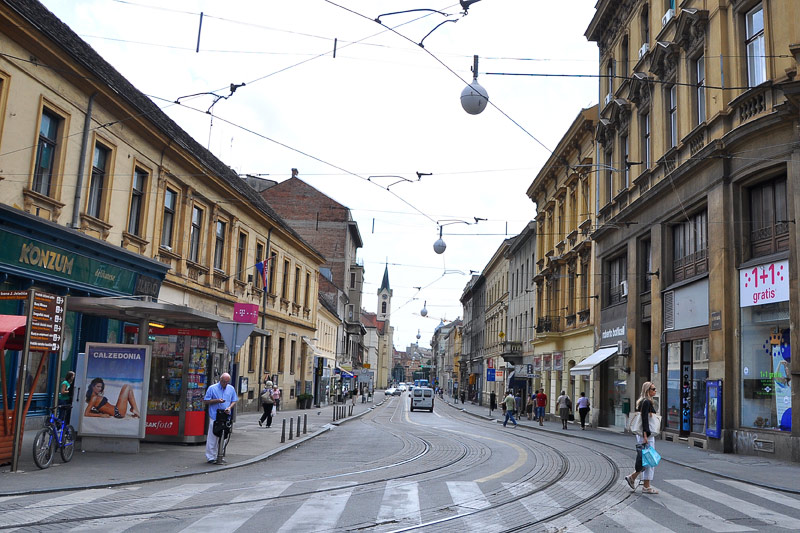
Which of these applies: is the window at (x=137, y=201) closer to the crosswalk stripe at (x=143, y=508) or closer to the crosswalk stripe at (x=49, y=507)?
the crosswalk stripe at (x=143, y=508)

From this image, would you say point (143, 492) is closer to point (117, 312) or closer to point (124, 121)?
point (117, 312)

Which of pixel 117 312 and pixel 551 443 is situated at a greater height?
pixel 117 312

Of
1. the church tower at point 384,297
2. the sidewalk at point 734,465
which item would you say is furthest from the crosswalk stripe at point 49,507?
the church tower at point 384,297

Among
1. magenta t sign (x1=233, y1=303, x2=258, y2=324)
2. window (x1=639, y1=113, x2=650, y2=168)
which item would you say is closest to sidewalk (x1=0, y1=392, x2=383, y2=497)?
magenta t sign (x1=233, y1=303, x2=258, y2=324)

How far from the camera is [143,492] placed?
10.3 meters

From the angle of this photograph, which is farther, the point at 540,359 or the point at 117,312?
the point at 540,359

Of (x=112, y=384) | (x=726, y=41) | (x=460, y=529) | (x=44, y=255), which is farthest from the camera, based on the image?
(x=726, y=41)

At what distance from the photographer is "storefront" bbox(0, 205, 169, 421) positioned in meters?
15.6

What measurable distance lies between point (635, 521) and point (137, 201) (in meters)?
18.7

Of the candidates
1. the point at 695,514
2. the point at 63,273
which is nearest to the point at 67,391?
the point at 63,273

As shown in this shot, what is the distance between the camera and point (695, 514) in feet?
30.8

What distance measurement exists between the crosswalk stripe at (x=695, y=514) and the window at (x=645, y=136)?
18.1m

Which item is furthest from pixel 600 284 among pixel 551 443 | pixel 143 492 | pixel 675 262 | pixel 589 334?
pixel 143 492

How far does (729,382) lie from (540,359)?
23.7 metres
